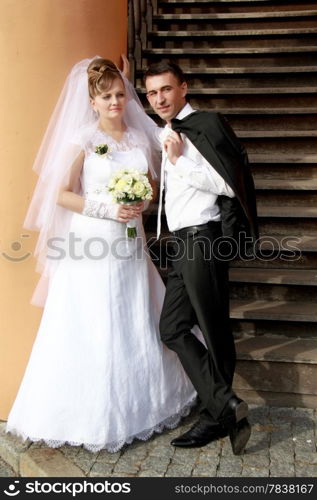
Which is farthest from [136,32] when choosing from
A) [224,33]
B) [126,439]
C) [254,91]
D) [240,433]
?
[240,433]

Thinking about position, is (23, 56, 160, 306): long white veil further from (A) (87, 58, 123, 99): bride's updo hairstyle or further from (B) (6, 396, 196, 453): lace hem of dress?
(B) (6, 396, 196, 453): lace hem of dress

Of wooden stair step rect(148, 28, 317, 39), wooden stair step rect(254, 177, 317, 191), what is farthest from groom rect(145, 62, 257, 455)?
wooden stair step rect(148, 28, 317, 39)

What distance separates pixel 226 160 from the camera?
3.17 m

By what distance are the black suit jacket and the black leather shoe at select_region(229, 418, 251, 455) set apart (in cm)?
97

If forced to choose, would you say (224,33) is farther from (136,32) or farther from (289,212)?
(289,212)

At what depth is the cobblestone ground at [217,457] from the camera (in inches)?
128

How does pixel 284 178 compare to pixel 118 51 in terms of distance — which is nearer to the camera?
pixel 118 51

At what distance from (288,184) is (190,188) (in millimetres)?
1865

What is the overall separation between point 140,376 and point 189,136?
1338mm

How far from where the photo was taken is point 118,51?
4246 millimetres

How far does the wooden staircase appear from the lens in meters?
4.04

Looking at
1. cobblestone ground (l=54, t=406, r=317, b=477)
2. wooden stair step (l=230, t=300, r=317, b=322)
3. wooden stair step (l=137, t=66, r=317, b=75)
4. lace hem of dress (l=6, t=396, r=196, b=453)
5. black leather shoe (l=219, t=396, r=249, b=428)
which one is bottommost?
cobblestone ground (l=54, t=406, r=317, b=477)
